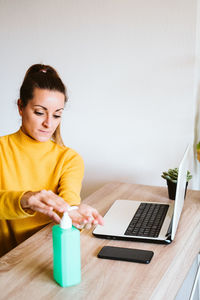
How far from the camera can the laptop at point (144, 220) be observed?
48.6 inches

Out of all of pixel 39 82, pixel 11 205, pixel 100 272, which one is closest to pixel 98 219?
pixel 100 272

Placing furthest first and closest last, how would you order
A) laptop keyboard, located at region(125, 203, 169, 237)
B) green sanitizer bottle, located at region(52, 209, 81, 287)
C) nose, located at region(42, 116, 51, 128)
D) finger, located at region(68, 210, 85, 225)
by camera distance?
1. nose, located at region(42, 116, 51, 128)
2. laptop keyboard, located at region(125, 203, 169, 237)
3. finger, located at region(68, 210, 85, 225)
4. green sanitizer bottle, located at region(52, 209, 81, 287)

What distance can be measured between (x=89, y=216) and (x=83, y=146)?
1.23 metres

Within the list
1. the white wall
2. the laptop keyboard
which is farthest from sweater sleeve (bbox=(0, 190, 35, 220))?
the white wall

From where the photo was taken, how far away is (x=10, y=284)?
1006 millimetres

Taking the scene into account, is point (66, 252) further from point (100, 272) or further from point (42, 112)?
point (42, 112)

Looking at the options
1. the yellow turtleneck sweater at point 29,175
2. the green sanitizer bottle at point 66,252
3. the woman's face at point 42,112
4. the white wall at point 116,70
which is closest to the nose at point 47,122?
the woman's face at point 42,112

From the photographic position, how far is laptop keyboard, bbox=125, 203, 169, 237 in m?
1.29

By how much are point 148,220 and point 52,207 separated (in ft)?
1.46

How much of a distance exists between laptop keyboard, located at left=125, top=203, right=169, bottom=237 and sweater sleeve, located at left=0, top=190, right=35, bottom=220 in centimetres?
36

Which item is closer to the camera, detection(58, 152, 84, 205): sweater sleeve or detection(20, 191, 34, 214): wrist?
detection(20, 191, 34, 214): wrist

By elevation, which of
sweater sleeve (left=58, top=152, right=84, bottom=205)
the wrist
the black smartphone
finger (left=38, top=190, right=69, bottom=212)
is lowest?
the black smartphone

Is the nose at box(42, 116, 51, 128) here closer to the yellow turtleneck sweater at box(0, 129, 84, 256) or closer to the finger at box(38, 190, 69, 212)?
the yellow turtleneck sweater at box(0, 129, 84, 256)

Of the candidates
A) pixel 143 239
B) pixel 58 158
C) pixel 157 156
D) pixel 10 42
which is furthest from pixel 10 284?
pixel 10 42
